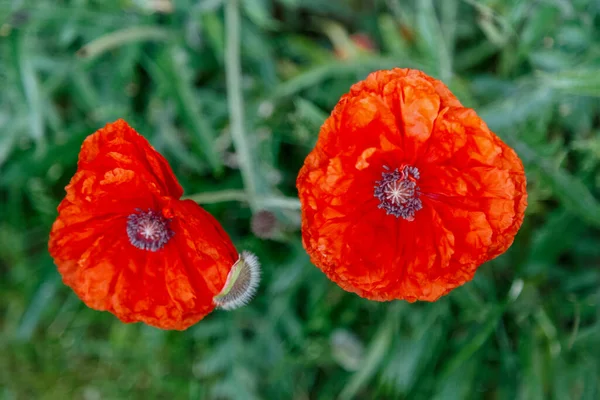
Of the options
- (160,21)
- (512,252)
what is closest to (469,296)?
(512,252)

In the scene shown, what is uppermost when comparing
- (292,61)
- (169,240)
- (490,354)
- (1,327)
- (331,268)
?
(331,268)

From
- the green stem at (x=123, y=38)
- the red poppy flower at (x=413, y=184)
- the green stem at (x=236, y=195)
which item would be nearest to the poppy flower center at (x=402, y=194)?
the red poppy flower at (x=413, y=184)

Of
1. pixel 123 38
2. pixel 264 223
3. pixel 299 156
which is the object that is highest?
pixel 123 38

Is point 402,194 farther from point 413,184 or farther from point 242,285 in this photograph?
A: point 242,285

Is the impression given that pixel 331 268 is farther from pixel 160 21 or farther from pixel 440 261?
pixel 160 21

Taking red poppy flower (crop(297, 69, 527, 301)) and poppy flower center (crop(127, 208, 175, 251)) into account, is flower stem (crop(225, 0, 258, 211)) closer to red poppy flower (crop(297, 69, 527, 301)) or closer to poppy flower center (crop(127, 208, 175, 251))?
poppy flower center (crop(127, 208, 175, 251))

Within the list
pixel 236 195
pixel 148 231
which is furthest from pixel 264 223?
pixel 148 231
